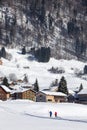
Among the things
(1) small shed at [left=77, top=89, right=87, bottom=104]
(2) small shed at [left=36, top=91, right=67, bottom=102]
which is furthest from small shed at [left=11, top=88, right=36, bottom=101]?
(1) small shed at [left=77, top=89, right=87, bottom=104]

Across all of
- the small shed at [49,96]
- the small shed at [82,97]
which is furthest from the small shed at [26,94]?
the small shed at [82,97]

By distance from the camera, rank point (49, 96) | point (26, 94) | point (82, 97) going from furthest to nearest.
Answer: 1. point (49, 96)
2. point (26, 94)
3. point (82, 97)

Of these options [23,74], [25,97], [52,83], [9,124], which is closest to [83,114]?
[9,124]

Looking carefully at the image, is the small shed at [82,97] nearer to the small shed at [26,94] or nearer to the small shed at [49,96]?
the small shed at [49,96]

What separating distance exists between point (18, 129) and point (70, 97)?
8430 cm

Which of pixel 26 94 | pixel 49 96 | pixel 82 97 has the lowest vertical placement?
pixel 49 96

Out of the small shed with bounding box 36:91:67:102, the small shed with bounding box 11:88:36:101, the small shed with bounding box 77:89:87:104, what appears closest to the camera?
the small shed with bounding box 77:89:87:104

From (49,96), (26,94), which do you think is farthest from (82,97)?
(26,94)

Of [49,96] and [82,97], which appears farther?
[49,96]

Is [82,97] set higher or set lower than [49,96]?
higher

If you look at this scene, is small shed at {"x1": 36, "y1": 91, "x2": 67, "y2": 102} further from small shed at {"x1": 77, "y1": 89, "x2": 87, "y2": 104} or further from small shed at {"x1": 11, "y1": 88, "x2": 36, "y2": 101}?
small shed at {"x1": 77, "y1": 89, "x2": 87, "y2": 104}

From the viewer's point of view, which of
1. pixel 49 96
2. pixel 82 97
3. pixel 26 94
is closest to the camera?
pixel 82 97

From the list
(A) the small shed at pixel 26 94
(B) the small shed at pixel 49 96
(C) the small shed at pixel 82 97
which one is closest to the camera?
(C) the small shed at pixel 82 97

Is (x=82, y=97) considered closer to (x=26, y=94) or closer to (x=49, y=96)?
(x=49, y=96)
